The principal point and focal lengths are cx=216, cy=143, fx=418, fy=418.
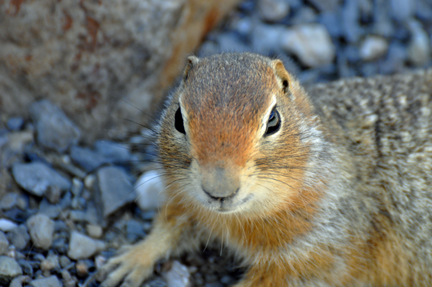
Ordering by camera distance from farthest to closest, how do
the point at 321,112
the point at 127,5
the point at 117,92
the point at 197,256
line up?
1. the point at 117,92
2. the point at 127,5
3. the point at 197,256
4. the point at 321,112

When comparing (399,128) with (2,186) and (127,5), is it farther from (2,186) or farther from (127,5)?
(2,186)

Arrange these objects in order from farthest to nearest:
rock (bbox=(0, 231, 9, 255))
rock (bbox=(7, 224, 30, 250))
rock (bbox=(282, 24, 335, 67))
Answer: rock (bbox=(282, 24, 335, 67)) < rock (bbox=(7, 224, 30, 250)) < rock (bbox=(0, 231, 9, 255))

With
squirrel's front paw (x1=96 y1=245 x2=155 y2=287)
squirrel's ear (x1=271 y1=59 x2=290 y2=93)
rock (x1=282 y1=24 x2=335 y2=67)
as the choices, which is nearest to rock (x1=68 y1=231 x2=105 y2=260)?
squirrel's front paw (x1=96 y1=245 x2=155 y2=287)

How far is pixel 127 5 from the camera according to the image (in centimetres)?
434

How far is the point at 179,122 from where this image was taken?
2.93 meters

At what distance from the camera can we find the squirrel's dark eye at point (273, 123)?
2.88 metres

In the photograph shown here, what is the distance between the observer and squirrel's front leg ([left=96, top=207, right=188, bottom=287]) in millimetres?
3648

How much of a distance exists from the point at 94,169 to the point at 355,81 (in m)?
2.87

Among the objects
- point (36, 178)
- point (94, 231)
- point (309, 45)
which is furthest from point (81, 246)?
Answer: point (309, 45)

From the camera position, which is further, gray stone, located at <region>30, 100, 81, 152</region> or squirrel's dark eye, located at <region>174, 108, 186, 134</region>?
gray stone, located at <region>30, 100, 81, 152</region>

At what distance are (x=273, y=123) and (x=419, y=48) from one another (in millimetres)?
3956

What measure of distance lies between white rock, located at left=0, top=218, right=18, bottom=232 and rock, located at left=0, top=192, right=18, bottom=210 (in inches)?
5.9

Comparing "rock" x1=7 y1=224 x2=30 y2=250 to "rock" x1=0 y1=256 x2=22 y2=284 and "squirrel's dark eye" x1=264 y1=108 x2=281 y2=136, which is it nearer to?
"rock" x1=0 y1=256 x2=22 y2=284

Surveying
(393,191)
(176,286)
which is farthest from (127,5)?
(393,191)
